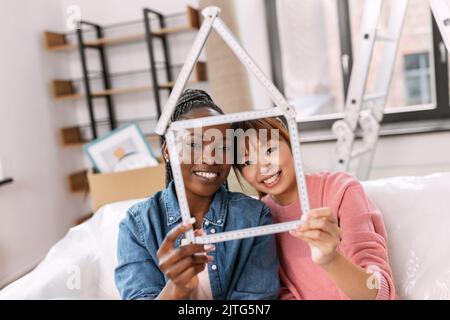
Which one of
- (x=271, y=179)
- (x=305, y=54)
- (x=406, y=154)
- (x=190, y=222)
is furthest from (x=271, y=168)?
(x=305, y=54)

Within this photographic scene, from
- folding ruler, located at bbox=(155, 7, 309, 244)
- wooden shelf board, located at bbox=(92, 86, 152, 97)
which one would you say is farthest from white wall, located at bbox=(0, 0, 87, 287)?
folding ruler, located at bbox=(155, 7, 309, 244)

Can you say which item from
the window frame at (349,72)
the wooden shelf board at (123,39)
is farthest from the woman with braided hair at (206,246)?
the wooden shelf board at (123,39)

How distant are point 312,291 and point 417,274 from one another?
225 mm

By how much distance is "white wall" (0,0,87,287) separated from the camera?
0.83 meters

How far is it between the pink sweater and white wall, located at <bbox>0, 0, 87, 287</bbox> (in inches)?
17.9

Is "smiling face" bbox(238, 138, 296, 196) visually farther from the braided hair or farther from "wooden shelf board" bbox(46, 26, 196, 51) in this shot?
"wooden shelf board" bbox(46, 26, 196, 51)

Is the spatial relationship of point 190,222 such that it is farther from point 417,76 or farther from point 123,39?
point 417,76

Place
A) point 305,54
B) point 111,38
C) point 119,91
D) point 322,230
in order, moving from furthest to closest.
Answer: point 119,91 < point 305,54 < point 111,38 < point 322,230

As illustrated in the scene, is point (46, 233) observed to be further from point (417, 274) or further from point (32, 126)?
point (417, 274)

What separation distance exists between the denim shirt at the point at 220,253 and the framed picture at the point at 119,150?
0.67 feet

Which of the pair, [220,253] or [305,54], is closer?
[220,253]

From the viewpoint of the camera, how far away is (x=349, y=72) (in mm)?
978

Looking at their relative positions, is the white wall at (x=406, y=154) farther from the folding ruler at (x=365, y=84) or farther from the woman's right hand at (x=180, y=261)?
the woman's right hand at (x=180, y=261)

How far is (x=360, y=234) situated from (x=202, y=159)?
0.24m
